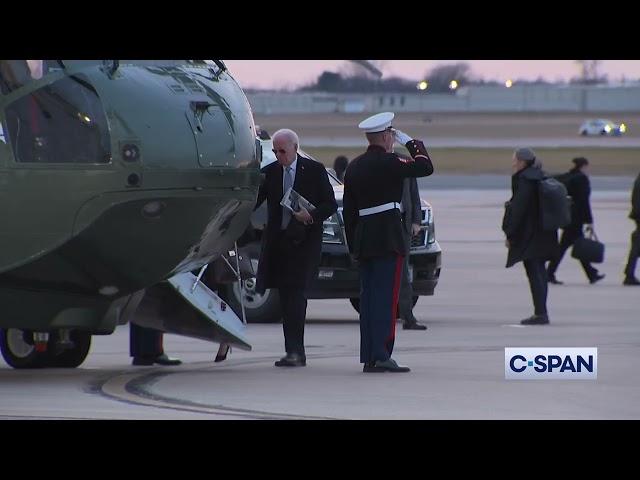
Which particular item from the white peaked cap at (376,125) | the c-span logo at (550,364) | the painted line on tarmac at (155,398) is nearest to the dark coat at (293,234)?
the white peaked cap at (376,125)

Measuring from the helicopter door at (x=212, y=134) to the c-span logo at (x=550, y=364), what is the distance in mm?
2540


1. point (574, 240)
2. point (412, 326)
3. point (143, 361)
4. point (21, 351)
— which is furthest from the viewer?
point (574, 240)

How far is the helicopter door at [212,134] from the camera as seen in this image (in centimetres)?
1104

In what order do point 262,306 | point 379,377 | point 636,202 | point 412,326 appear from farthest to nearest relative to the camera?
point 636,202 < point 262,306 < point 412,326 < point 379,377

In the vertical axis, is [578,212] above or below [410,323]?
above

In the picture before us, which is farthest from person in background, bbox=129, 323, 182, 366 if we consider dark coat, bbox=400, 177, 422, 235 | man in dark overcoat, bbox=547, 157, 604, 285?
man in dark overcoat, bbox=547, 157, 604, 285

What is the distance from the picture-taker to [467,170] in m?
69.2

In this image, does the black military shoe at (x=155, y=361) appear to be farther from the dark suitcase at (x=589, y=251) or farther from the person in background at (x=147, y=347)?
the dark suitcase at (x=589, y=251)

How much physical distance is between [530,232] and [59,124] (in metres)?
6.75

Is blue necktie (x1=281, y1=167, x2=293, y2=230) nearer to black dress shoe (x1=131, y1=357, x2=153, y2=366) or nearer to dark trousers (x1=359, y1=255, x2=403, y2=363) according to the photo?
dark trousers (x1=359, y1=255, x2=403, y2=363)

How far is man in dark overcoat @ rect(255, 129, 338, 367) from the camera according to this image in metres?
12.6

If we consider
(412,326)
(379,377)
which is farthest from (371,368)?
(412,326)

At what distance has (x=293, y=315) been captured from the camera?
1271 cm

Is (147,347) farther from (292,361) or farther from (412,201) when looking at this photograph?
(412,201)
